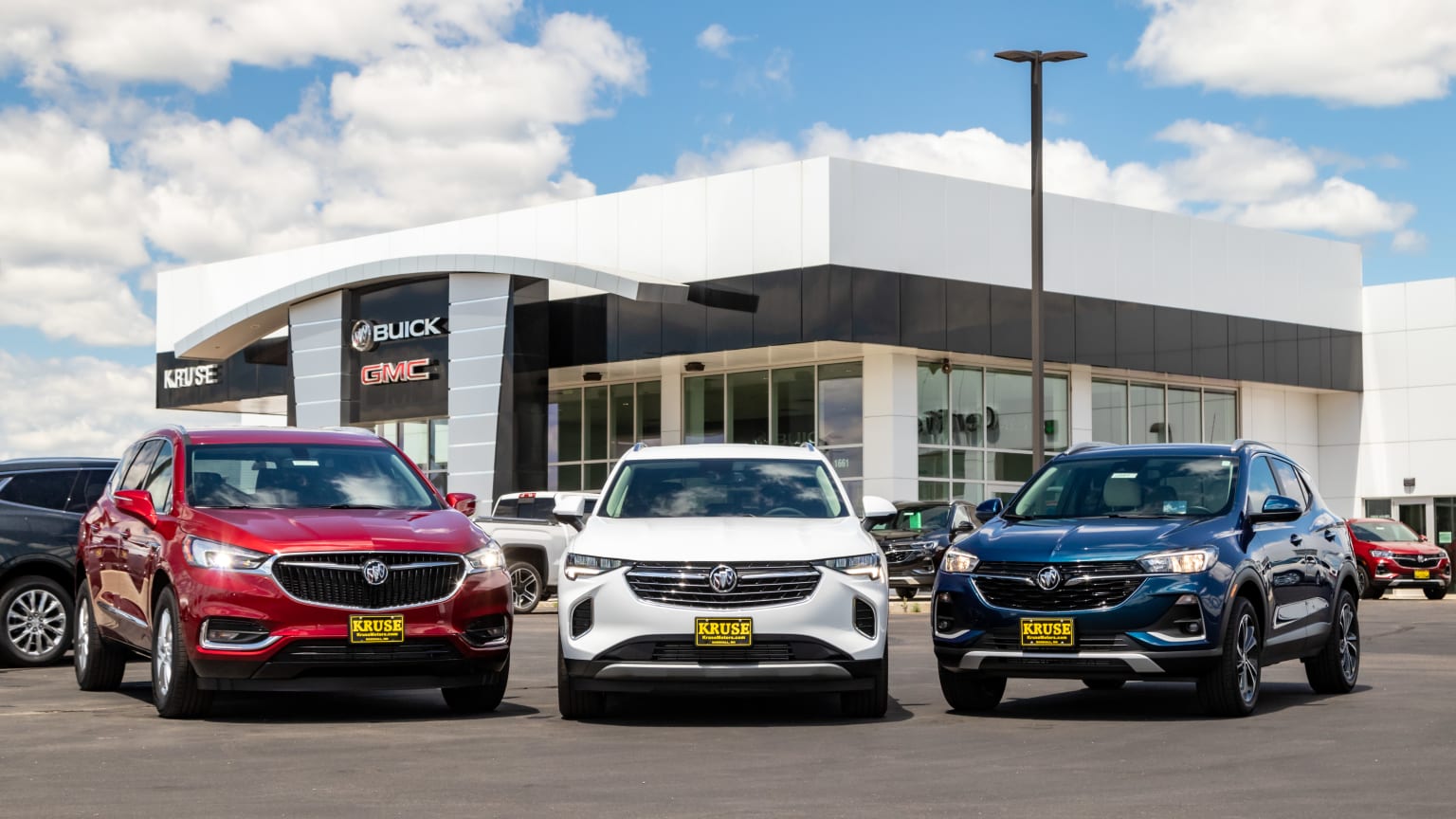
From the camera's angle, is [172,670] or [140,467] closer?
[172,670]

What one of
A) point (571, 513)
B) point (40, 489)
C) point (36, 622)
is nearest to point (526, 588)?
point (40, 489)

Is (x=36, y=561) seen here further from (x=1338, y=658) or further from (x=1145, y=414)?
(x=1145, y=414)

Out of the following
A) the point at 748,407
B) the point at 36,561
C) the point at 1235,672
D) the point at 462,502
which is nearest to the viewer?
the point at 1235,672

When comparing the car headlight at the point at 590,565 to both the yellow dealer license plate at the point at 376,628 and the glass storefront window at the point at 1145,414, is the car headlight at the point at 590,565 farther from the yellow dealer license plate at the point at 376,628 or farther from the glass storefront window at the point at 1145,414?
the glass storefront window at the point at 1145,414

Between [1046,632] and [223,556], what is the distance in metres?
5.16

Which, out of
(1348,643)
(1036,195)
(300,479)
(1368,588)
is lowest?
(1368,588)

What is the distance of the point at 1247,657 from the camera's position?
12422mm

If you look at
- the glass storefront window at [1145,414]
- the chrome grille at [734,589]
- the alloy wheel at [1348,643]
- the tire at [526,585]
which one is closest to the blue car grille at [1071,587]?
the chrome grille at [734,589]

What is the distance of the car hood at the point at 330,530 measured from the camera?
11.7 meters

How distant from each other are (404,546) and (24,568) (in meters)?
6.03

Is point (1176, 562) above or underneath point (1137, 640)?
above

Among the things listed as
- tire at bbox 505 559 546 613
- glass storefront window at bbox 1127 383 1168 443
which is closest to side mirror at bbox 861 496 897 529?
tire at bbox 505 559 546 613

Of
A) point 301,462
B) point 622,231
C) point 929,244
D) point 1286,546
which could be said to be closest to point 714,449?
point 301,462

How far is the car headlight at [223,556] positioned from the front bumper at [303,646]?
2.4 inches
